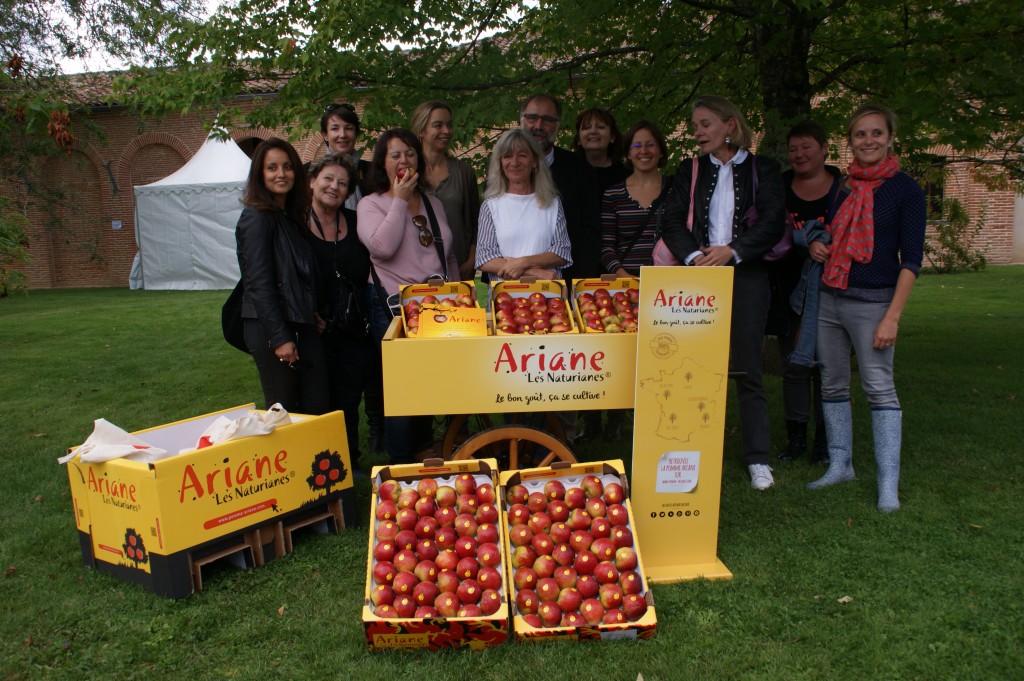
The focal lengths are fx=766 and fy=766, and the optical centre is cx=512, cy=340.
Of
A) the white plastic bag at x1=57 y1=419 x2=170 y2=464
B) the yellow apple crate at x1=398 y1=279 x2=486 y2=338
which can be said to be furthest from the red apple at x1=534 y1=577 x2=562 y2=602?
the white plastic bag at x1=57 y1=419 x2=170 y2=464

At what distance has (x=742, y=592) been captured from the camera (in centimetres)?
318

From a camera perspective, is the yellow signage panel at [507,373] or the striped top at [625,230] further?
the striped top at [625,230]

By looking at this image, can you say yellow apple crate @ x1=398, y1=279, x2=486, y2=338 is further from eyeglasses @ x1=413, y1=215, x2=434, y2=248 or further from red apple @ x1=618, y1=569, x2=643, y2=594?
red apple @ x1=618, y1=569, x2=643, y2=594

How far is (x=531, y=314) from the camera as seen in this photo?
355 cm

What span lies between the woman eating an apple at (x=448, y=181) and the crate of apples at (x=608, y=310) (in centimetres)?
111

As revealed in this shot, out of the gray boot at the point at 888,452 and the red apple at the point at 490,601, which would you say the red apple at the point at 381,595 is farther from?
the gray boot at the point at 888,452

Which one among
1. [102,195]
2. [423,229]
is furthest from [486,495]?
[102,195]

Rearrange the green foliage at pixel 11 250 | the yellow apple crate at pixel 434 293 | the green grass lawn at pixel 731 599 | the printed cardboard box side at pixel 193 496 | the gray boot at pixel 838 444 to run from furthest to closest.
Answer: the green foliage at pixel 11 250
the gray boot at pixel 838 444
the yellow apple crate at pixel 434 293
the printed cardboard box side at pixel 193 496
the green grass lawn at pixel 731 599

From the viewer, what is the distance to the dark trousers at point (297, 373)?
13.0ft

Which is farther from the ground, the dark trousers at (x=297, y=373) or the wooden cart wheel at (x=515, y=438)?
the dark trousers at (x=297, y=373)

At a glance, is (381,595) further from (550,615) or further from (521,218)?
(521,218)

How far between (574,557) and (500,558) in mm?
300

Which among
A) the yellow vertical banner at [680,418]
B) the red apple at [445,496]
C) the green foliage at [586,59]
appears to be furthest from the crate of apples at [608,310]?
the green foliage at [586,59]

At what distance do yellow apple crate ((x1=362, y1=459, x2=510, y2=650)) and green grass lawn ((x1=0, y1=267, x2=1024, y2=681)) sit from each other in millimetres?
109
